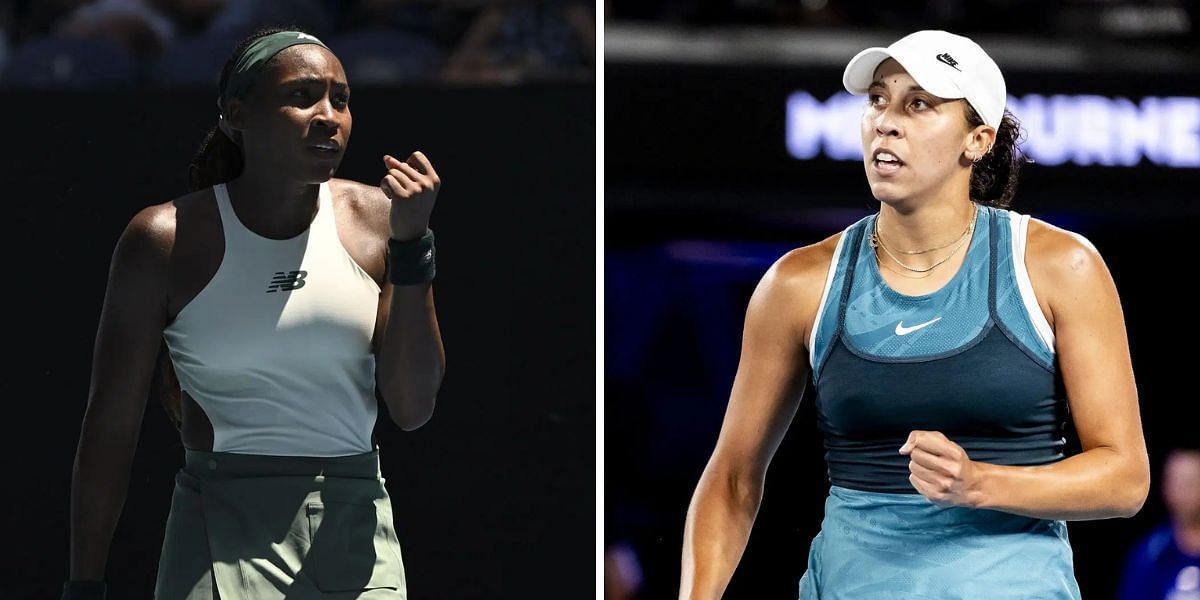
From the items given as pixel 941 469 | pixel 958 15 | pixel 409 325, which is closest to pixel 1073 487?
pixel 941 469

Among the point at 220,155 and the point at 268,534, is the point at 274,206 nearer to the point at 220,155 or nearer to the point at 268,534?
the point at 220,155

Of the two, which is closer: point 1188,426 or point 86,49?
point 86,49

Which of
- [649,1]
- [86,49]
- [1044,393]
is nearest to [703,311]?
[649,1]

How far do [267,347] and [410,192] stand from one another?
35 cm

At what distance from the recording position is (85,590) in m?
2.78

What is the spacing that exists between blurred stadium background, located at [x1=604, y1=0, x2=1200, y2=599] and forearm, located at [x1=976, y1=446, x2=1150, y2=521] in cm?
273

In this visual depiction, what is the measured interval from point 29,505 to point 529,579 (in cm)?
86

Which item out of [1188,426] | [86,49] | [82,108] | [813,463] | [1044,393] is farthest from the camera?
[1188,426]

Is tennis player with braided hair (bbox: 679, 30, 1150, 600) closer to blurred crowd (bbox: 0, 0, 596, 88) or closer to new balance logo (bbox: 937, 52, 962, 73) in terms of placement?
new balance logo (bbox: 937, 52, 962, 73)

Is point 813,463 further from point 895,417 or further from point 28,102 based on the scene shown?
point 28,102

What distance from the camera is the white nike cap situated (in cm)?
261

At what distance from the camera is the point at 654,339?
6594 mm

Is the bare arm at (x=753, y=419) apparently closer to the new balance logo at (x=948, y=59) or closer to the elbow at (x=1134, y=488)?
the new balance logo at (x=948, y=59)

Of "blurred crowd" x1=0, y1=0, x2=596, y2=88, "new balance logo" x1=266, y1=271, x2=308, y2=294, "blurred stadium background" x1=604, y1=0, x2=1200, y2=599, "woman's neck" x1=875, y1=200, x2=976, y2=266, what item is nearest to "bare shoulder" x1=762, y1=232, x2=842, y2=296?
"woman's neck" x1=875, y1=200, x2=976, y2=266
